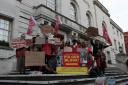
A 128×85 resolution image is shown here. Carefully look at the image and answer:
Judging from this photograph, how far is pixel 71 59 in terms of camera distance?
8.92 meters

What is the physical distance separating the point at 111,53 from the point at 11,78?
27.1 m

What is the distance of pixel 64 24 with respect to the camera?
19.1 m

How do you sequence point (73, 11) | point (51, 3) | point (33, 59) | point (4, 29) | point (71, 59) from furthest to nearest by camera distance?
1. point (73, 11)
2. point (51, 3)
3. point (4, 29)
4. point (71, 59)
5. point (33, 59)

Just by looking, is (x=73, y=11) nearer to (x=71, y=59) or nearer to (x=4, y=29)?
(x=4, y=29)

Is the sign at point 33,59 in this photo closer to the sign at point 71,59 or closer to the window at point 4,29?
the sign at point 71,59

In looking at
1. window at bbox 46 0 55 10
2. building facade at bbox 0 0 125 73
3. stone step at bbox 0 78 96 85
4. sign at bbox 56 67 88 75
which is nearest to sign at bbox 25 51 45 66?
stone step at bbox 0 78 96 85

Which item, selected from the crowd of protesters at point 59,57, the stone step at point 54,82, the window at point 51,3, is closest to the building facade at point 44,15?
the window at point 51,3

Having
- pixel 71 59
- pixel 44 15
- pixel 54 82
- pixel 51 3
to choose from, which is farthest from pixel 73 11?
pixel 54 82

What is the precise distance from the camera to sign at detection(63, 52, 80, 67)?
Answer: 29.0ft

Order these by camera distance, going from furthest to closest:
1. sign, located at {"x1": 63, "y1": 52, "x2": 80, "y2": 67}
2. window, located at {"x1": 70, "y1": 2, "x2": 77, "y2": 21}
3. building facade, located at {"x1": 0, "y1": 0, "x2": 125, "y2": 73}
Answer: window, located at {"x1": 70, "y1": 2, "x2": 77, "y2": 21}, building facade, located at {"x1": 0, "y1": 0, "x2": 125, "y2": 73}, sign, located at {"x1": 63, "y1": 52, "x2": 80, "y2": 67}

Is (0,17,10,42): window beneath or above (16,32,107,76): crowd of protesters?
above

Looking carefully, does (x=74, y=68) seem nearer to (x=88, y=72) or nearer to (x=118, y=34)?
(x=88, y=72)

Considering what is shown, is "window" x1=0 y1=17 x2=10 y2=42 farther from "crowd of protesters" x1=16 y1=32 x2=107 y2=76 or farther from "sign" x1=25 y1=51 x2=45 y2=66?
"sign" x1=25 y1=51 x2=45 y2=66

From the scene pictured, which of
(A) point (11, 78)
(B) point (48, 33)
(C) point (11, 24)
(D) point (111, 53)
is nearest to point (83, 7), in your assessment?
(D) point (111, 53)
